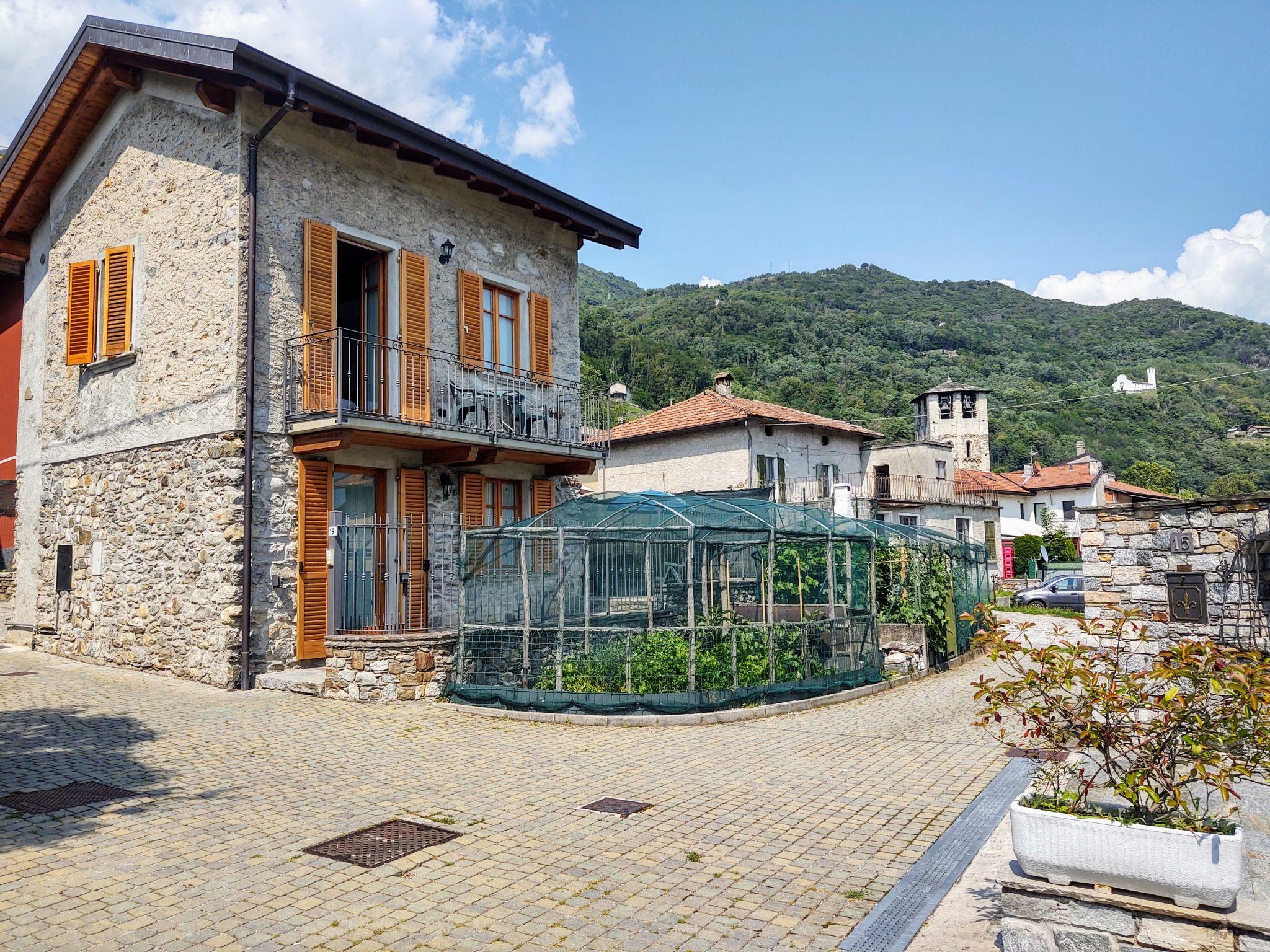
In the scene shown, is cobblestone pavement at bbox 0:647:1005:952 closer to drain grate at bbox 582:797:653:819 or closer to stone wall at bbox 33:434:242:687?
drain grate at bbox 582:797:653:819

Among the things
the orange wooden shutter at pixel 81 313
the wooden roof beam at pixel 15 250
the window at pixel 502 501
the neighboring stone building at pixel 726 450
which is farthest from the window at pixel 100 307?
the neighboring stone building at pixel 726 450

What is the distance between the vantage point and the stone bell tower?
57.2m

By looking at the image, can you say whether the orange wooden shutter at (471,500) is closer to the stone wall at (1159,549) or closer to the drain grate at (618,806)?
the drain grate at (618,806)

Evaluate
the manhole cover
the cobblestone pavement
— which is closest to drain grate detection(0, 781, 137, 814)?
the cobblestone pavement

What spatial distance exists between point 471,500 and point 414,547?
1.28 meters

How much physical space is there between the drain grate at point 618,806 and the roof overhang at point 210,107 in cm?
950

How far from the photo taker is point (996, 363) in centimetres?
7900

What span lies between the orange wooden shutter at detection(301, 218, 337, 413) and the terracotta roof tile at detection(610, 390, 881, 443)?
751 inches

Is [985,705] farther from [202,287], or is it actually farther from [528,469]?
[202,287]

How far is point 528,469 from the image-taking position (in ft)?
50.0

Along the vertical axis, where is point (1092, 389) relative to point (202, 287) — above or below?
above

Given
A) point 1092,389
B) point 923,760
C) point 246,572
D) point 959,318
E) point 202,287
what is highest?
point 959,318

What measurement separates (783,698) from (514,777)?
4.56 meters

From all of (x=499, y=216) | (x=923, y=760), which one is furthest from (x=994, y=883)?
(x=499, y=216)
